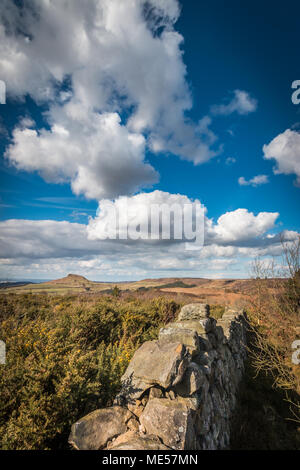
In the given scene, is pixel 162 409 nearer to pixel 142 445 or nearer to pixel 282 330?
pixel 142 445

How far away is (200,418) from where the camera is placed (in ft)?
10.2

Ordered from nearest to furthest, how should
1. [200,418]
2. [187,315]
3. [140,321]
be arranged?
1. [200,418]
2. [187,315]
3. [140,321]

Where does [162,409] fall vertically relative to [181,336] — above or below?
below

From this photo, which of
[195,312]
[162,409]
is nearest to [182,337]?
[162,409]

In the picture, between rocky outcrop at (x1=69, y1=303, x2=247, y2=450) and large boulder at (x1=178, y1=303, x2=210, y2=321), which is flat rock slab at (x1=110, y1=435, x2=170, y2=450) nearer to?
rocky outcrop at (x1=69, y1=303, x2=247, y2=450)

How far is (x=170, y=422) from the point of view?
2414 mm

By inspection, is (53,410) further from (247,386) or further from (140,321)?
(247,386)

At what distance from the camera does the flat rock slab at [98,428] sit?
2223 millimetres

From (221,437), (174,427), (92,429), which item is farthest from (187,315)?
(92,429)

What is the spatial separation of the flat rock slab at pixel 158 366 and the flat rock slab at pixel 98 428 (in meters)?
0.44

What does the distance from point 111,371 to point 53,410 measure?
123 cm

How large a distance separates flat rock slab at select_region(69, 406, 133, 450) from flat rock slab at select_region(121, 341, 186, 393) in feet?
1.44

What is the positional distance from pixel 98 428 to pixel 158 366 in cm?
101

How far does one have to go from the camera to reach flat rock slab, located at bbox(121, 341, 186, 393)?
277 centimetres
